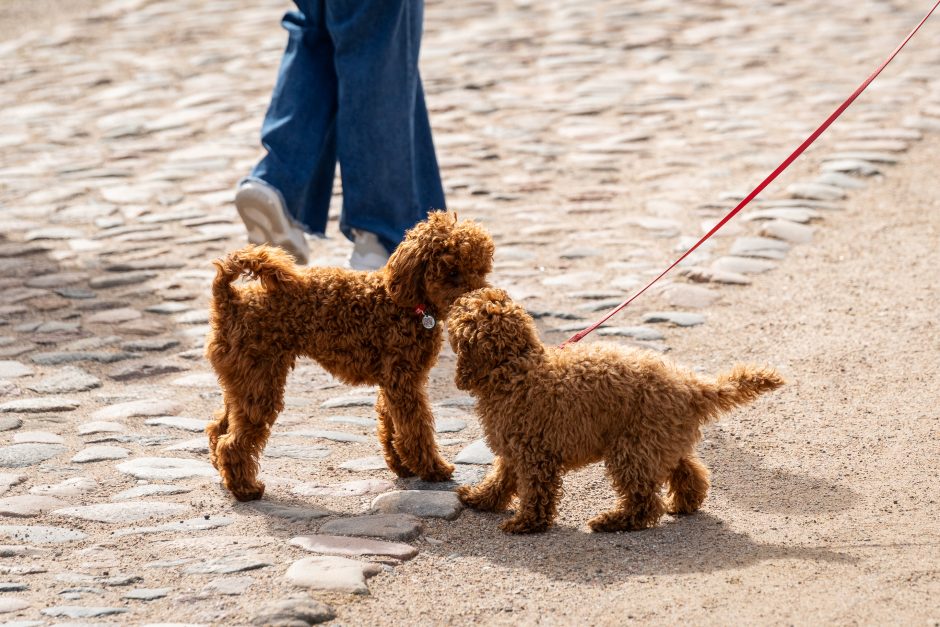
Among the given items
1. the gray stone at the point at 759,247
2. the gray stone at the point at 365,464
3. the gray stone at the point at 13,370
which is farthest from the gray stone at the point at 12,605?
the gray stone at the point at 759,247

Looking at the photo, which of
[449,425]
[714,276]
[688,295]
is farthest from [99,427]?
[714,276]

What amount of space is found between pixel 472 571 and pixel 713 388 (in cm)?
107

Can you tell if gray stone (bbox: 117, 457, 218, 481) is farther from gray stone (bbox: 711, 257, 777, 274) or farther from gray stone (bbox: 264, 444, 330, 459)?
gray stone (bbox: 711, 257, 777, 274)

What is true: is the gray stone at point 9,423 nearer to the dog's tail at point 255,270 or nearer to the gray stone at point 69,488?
the gray stone at point 69,488

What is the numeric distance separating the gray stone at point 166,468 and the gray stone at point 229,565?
0.89 m

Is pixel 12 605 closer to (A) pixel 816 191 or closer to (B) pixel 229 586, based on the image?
(B) pixel 229 586

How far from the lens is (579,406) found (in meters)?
4.44

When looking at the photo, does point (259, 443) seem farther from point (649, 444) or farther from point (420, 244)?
point (649, 444)

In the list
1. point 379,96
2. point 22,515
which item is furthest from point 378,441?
point 379,96

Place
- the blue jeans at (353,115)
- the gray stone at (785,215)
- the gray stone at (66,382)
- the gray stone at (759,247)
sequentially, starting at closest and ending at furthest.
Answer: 1. the gray stone at (66,382)
2. the blue jeans at (353,115)
3. the gray stone at (759,247)
4. the gray stone at (785,215)

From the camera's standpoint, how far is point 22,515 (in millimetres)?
4742

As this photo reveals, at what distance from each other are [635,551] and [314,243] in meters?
4.52

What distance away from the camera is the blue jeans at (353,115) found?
6.66 meters

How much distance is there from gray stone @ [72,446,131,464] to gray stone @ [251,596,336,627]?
171cm
